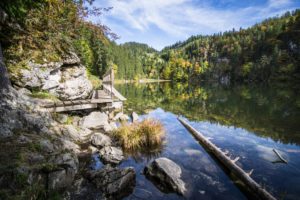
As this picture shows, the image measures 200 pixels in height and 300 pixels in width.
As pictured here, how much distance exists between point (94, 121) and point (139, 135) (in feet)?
13.3

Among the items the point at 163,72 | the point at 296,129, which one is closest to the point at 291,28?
the point at 163,72

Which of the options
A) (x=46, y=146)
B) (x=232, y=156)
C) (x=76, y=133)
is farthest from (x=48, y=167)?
(x=232, y=156)

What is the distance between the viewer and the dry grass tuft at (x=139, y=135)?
Answer: 9953 mm

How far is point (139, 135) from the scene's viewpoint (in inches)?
404

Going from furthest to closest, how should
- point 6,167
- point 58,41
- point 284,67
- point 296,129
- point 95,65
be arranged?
point 284,67 → point 95,65 → point 296,129 → point 58,41 → point 6,167

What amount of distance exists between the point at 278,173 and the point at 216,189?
3128 mm

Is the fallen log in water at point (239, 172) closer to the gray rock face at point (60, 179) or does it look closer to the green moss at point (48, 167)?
the gray rock face at point (60, 179)

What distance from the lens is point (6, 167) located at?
451 cm

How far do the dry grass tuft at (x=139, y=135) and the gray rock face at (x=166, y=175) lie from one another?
2.52 metres

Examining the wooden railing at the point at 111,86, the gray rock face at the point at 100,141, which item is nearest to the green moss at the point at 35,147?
the gray rock face at the point at 100,141

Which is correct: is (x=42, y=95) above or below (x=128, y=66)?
below

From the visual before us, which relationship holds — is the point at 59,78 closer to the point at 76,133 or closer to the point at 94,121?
the point at 94,121

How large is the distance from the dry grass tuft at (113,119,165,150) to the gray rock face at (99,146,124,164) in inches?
41.1

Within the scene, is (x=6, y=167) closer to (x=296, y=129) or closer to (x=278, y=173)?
(x=278, y=173)
